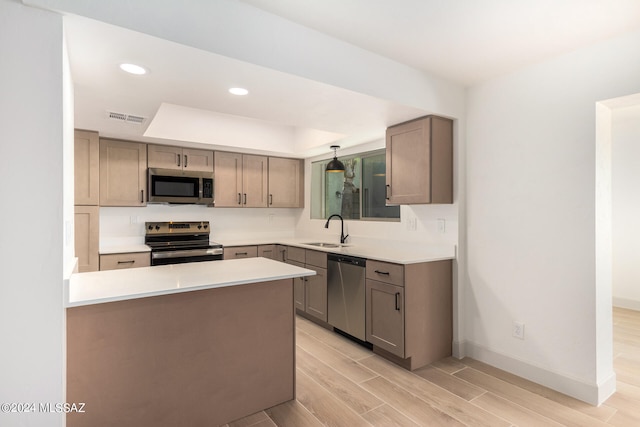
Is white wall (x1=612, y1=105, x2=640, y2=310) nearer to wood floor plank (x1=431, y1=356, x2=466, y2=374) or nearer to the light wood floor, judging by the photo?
the light wood floor

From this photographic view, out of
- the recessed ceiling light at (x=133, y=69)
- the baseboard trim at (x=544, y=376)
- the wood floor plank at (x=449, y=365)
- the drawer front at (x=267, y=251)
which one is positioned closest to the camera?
the recessed ceiling light at (x=133, y=69)

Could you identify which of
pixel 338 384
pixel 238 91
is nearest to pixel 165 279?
pixel 238 91

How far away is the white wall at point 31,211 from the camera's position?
1325mm

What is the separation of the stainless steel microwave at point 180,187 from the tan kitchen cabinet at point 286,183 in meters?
0.92

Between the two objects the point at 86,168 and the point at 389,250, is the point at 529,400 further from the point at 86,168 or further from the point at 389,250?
the point at 86,168

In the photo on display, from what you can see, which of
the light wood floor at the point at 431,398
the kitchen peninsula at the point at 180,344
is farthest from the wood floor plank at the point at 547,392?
the kitchen peninsula at the point at 180,344

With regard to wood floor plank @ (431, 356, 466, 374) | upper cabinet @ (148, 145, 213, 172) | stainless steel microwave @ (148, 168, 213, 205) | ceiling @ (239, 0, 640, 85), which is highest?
ceiling @ (239, 0, 640, 85)

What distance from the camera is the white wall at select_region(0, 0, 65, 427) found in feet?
4.35

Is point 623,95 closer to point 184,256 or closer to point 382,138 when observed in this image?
point 382,138

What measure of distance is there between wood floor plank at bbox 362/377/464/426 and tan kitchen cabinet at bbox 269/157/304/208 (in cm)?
296

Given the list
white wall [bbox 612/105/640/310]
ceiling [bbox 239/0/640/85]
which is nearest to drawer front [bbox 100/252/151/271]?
ceiling [bbox 239/0/640/85]

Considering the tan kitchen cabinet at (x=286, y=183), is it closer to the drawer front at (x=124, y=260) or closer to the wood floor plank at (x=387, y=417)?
the drawer front at (x=124, y=260)

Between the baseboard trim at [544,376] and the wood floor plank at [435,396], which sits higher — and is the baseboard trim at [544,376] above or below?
above

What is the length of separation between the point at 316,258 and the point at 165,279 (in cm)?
199
